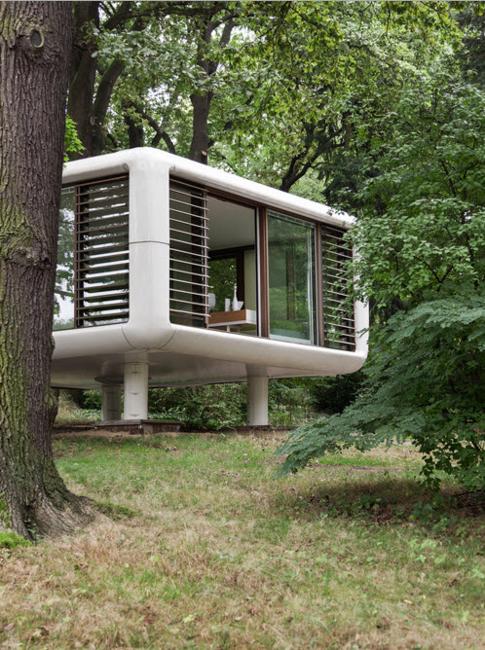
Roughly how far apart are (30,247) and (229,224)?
972 centimetres

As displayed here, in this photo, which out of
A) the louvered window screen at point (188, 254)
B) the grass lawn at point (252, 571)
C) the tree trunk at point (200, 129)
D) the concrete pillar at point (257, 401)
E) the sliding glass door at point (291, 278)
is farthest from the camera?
the tree trunk at point (200, 129)

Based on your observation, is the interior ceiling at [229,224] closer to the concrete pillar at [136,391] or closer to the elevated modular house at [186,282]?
the elevated modular house at [186,282]

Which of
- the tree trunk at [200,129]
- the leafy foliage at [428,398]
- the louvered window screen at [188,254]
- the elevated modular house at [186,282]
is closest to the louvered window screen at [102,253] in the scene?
the elevated modular house at [186,282]

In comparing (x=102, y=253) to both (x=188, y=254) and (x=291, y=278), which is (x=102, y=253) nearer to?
(x=188, y=254)

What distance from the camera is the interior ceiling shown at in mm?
15436

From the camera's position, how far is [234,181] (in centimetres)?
1480

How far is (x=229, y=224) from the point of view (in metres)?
16.4

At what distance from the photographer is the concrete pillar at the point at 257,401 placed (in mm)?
16641

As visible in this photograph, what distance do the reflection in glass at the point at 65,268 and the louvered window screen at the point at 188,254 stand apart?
1563 millimetres

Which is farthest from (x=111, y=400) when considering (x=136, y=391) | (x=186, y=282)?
(x=186, y=282)

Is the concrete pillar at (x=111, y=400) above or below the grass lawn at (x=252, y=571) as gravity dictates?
above

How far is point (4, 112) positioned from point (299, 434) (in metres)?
3.80

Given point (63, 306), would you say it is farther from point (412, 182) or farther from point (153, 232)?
point (412, 182)

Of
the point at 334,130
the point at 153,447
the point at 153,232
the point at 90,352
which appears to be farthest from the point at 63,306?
the point at 334,130
